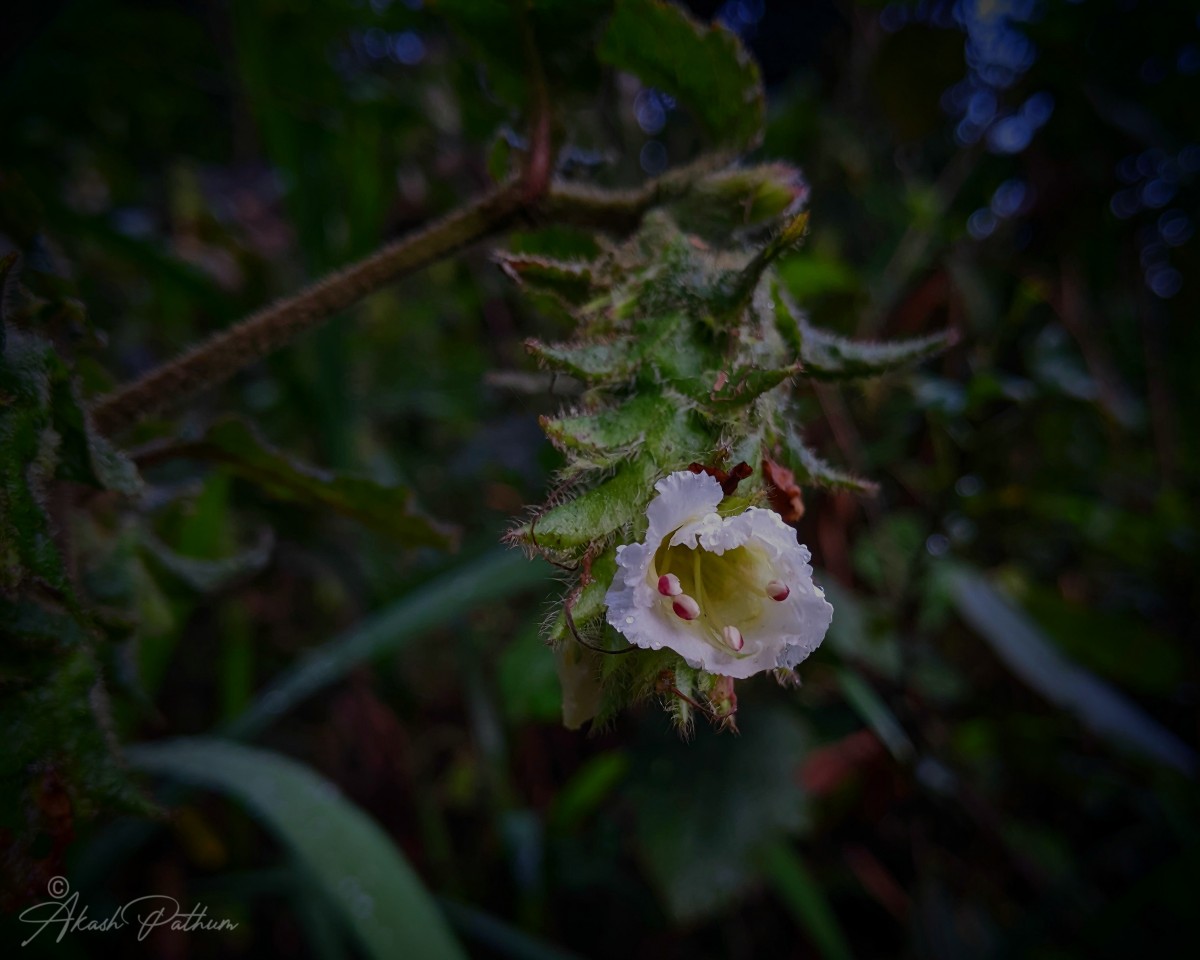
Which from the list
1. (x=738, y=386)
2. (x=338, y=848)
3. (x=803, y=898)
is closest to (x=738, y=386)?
(x=738, y=386)

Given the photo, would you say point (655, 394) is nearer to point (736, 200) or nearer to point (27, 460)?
point (736, 200)

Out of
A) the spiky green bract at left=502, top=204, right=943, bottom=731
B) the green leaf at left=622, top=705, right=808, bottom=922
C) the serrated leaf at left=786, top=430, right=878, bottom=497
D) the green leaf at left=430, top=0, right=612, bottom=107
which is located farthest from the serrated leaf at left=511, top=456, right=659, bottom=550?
the green leaf at left=622, top=705, right=808, bottom=922

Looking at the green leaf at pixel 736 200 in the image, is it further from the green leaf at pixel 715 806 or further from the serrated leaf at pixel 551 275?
the green leaf at pixel 715 806

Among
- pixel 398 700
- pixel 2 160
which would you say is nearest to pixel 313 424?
pixel 398 700

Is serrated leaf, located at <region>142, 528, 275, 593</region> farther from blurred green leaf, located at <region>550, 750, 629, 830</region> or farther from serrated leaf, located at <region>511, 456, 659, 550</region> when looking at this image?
blurred green leaf, located at <region>550, 750, 629, 830</region>

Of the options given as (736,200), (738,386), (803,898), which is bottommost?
(803,898)

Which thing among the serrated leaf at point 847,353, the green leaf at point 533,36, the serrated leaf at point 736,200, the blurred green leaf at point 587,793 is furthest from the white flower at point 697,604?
the blurred green leaf at point 587,793
